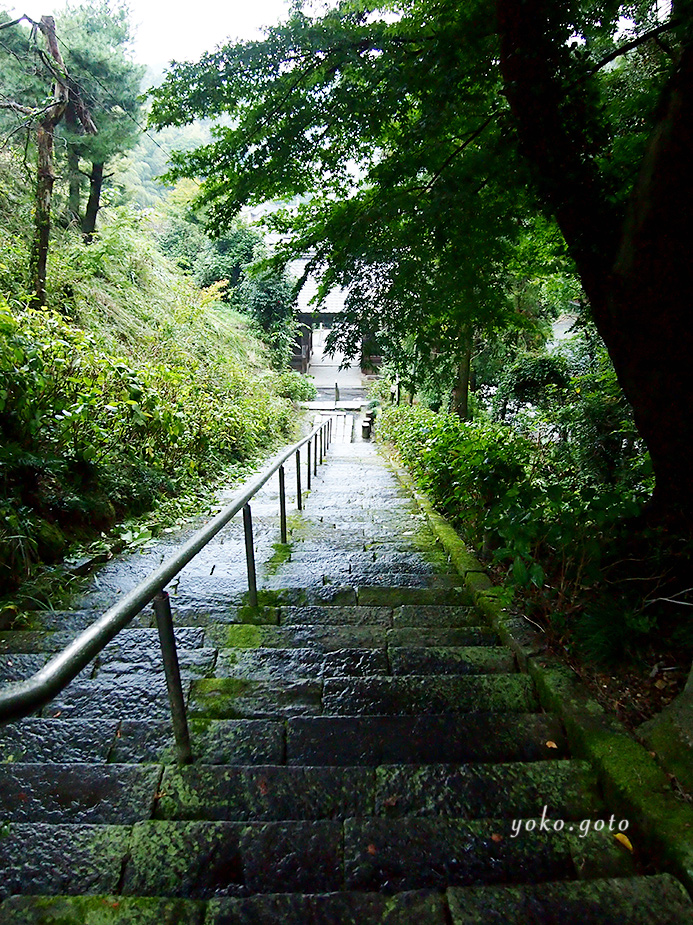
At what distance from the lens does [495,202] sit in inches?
147

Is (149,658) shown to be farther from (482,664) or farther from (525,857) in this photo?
(525,857)

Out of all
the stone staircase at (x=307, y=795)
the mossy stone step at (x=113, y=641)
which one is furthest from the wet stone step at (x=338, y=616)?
the mossy stone step at (x=113, y=641)

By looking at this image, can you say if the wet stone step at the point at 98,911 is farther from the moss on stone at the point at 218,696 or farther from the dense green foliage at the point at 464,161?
the dense green foliage at the point at 464,161

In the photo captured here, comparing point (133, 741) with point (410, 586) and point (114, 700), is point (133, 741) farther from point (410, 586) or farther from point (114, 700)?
point (410, 586)

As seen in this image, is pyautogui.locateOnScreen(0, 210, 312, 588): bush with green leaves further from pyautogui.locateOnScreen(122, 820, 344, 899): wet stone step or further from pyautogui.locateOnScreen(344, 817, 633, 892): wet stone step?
pyautogui.locateOnScreen(344, 817, 633, 892): wet stone step

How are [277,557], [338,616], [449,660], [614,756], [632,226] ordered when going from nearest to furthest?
[614,756], [632,226], [449,660], [338,616], [277,557]

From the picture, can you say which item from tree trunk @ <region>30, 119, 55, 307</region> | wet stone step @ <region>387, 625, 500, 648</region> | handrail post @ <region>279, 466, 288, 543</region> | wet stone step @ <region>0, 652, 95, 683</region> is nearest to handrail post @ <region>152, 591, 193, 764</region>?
wet stone step @ <region>0, 652, 95, 683</region>

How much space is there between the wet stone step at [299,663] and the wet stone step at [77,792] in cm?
70

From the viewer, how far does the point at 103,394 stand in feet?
16.0

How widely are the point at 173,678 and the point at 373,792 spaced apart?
0.77 m

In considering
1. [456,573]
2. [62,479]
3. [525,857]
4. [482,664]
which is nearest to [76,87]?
[62,479]

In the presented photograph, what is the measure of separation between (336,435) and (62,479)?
1364 centimetres

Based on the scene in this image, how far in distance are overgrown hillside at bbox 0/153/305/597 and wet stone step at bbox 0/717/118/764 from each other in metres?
1.37

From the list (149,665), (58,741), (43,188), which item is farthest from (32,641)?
(43,188)
